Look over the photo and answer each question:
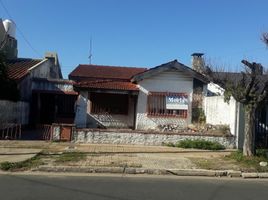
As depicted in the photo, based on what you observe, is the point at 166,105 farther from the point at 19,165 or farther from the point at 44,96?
the point at 19,165

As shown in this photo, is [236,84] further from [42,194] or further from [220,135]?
[42,194]

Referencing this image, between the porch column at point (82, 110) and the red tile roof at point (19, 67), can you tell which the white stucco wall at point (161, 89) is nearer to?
the porch column at point (82, 110)

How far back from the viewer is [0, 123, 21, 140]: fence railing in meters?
21.3

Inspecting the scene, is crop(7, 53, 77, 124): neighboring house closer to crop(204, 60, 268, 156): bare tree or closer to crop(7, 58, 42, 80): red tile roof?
crop(7, 58, 42, 80): red tile roof

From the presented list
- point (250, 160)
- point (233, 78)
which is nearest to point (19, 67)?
point (233, 78)

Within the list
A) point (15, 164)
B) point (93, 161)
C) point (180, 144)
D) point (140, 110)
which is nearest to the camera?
point (15, 164)

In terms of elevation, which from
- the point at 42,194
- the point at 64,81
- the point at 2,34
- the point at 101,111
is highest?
the point at 2,34

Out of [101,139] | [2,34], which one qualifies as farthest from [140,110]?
[2,34]

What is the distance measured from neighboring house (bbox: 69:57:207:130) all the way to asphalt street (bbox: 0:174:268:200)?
10.7 meters

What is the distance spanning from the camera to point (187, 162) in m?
15.5

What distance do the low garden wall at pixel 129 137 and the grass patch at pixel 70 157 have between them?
399cm

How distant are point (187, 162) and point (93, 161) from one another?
10.2ft

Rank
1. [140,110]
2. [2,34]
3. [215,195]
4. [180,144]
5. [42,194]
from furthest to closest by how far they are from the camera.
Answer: [2,34] → [140,110] → [180,144] → [215,195] → [42,194]

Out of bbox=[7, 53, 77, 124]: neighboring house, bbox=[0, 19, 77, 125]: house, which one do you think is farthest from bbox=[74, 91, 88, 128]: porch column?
bbox=[7, 53, 77, 124]: neighboring house
